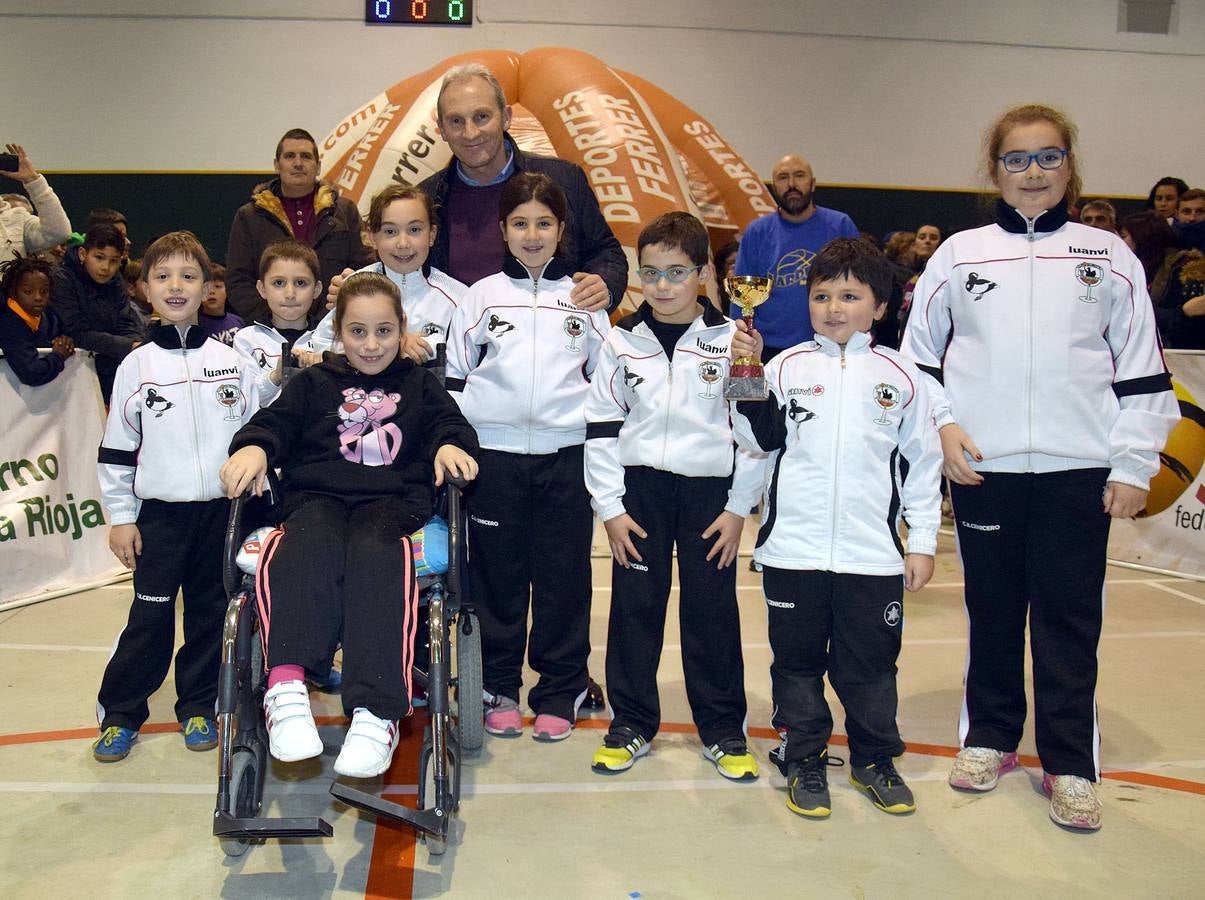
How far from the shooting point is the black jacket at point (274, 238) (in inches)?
158

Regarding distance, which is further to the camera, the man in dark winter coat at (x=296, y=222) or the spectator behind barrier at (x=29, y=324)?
the spectator behind barrier at (x=29, y=324)

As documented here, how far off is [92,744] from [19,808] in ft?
1.44

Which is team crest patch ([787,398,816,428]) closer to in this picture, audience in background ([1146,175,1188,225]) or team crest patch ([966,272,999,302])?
team crest patch ([966,272,999,302])

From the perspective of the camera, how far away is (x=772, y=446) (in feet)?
9.00

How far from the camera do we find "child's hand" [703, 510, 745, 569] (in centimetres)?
286

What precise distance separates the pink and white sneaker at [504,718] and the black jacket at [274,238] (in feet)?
5.30

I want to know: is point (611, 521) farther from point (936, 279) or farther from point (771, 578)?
point (936, 279)

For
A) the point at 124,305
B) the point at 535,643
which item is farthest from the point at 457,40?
the point at 535,643

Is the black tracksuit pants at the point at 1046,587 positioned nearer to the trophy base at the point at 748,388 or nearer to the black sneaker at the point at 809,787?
the black sneaker at the point at 809,787

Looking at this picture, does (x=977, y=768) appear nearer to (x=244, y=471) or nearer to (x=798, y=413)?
(x=798, y=413)

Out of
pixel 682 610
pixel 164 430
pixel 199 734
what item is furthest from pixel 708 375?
pixel 199 734

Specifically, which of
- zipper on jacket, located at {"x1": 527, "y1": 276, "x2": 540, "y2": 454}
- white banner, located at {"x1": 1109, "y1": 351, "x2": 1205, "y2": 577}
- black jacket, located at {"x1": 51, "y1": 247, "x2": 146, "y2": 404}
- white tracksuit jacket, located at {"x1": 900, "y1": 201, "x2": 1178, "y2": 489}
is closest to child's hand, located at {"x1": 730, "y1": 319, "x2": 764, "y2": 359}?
white tracksuit jacket, located at {"x1": 900, "y1": 201, "x2": 1178, "y2": 489}

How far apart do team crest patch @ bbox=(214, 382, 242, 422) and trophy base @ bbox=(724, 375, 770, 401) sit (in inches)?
57.6

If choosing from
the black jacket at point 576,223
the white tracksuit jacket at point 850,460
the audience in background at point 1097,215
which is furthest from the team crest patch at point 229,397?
the audience in background at point 1097,215
